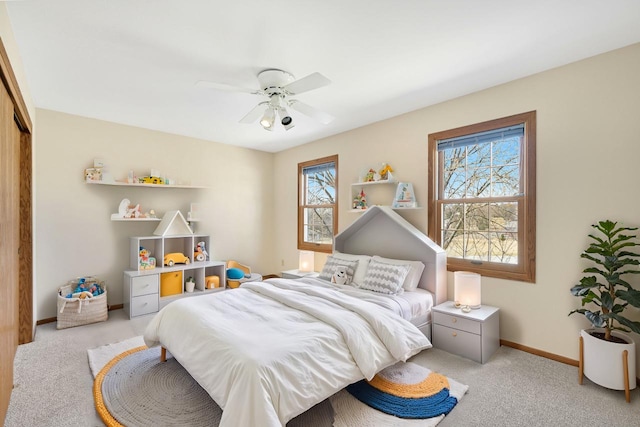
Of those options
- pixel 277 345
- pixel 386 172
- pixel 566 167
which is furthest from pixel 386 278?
pixel 566 167

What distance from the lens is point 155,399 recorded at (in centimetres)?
212

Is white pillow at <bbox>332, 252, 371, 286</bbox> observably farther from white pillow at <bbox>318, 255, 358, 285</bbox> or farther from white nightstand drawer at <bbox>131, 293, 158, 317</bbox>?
white nightstand drawer at <bbox>131, 293, 158, 317</bbox>

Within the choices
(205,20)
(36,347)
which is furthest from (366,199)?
(36,347)

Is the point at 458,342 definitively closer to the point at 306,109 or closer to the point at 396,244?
the point at 396,244

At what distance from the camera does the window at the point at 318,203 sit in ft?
15.8

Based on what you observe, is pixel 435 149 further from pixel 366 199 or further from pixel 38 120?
pixel 38 120

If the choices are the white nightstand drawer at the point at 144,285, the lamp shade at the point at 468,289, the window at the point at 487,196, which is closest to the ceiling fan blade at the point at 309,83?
the window at the point at 487,196

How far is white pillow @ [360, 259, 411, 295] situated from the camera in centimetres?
307

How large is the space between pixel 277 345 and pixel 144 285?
287 cm

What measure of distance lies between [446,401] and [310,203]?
363cm

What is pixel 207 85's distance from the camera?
233 centimetres

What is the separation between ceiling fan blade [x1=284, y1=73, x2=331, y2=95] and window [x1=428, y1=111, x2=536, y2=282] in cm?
180

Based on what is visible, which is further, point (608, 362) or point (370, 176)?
point (370, 176)

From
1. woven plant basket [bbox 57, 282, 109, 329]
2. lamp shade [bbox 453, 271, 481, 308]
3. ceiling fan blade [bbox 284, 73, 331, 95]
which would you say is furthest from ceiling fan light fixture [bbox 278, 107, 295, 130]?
woven plant basket [bbox 57, 282, 109, 329]
